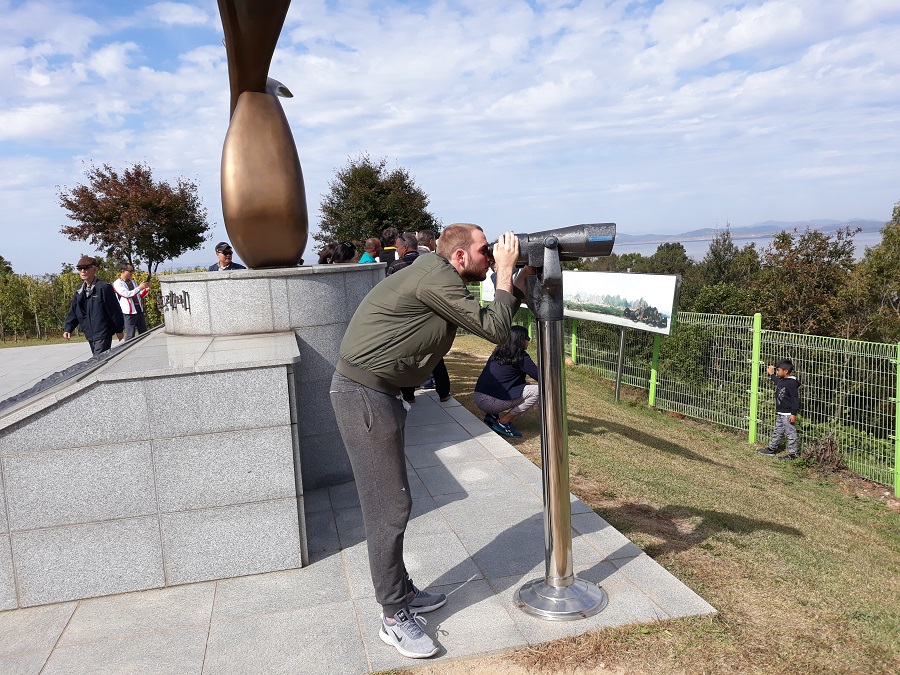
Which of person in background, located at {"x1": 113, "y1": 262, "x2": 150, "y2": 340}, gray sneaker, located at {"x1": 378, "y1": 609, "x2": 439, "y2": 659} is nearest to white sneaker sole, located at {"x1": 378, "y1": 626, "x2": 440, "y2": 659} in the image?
gray sneaker, located at {"x1": 378, "y1": 609, "x2": 439, "y2": 659}

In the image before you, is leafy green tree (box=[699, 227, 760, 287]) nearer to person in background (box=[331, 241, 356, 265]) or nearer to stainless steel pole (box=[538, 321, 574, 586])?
person in background (box=[331, 241, 356, 265])

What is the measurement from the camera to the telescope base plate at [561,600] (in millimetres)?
3064

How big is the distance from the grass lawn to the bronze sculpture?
298 centimetres

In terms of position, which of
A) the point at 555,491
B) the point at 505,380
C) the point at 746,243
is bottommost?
the point at 505,380

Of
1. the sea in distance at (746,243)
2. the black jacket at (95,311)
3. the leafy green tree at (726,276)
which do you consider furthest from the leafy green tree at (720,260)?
the black jacket at (95,311)

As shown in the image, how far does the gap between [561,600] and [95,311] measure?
747 cm

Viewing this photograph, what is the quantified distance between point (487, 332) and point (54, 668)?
2405 millimetres

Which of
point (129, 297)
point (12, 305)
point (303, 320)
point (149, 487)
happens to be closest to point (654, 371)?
point (303, 320)

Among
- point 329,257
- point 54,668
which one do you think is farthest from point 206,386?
point 329,257

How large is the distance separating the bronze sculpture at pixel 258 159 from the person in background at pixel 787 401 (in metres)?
5.68

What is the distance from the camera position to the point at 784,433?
7809mm

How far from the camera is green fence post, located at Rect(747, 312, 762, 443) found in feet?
26.6

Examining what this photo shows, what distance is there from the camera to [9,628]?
323cm

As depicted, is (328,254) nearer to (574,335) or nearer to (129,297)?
(129,297)
